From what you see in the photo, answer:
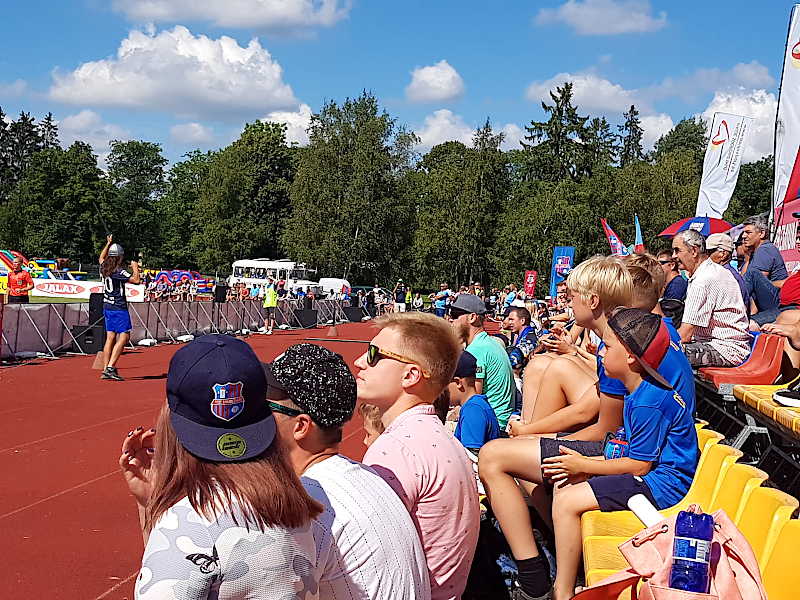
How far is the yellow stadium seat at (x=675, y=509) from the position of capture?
137 inches

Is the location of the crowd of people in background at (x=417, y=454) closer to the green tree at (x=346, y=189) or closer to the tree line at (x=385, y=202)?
the tree line at (x=385, y=202)

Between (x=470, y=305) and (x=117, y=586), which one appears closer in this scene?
(x=117, y=586)

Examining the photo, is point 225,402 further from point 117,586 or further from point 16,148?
Answer: point 16,148

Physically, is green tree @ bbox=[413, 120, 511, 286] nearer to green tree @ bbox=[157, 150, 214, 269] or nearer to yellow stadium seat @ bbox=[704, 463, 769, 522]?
Result: green tree @ bbox=[157, 150, 214, 269]

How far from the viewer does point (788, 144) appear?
29.6 ft

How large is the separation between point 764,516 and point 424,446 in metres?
1.26

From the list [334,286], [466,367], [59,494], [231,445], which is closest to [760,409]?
[466,367]

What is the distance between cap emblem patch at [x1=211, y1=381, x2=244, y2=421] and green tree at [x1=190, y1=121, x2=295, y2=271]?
61842mm

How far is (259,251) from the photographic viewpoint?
64875 millimetres

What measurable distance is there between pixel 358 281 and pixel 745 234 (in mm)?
44652

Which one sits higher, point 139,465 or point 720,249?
point 720,249

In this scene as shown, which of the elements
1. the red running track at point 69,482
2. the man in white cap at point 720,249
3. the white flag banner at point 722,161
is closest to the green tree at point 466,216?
the white flag banner at point 722,161

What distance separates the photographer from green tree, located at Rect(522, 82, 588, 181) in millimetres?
55344

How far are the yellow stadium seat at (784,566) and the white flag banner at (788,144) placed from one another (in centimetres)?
704
